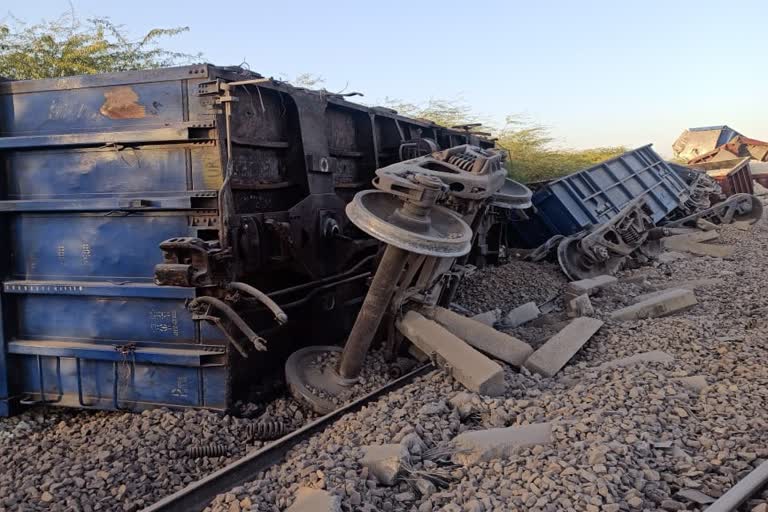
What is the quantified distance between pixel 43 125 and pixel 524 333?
462 centimetres

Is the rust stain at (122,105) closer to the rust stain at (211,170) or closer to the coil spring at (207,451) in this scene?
the rust stain at (211,170)

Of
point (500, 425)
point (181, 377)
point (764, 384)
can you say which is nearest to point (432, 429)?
point (500, 425)

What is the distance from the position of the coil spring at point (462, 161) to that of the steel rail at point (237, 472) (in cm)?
190

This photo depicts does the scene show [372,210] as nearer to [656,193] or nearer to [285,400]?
[285,400]

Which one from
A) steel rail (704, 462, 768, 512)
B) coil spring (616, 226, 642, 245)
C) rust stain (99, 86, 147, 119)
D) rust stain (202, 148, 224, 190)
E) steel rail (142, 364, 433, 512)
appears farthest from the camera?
coil spring (616, 226, 642, 245)

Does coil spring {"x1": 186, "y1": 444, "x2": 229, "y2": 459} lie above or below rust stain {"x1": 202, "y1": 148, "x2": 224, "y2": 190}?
below

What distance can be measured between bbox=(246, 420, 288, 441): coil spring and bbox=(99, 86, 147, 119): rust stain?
2286 mm

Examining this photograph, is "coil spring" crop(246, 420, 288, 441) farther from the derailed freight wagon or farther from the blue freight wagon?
the blue freight wagon

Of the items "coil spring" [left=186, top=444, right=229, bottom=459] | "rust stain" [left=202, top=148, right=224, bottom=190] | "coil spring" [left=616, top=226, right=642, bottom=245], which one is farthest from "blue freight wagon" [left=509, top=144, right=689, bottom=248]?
"coil spring" [left=186, top=444, right=229, bottom=459]

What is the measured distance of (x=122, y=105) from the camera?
4.35 meters

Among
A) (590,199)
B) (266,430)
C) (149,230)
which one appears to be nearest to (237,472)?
(266,430)

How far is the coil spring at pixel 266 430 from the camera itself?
421cm

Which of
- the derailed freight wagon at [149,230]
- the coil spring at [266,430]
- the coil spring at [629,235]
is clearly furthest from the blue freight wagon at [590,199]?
the coil spring at [266,430]

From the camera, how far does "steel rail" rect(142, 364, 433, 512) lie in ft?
10.1
